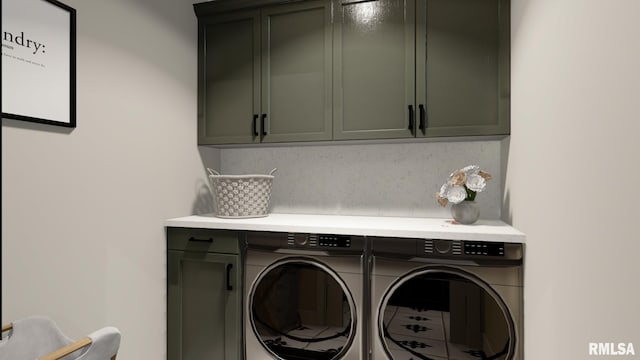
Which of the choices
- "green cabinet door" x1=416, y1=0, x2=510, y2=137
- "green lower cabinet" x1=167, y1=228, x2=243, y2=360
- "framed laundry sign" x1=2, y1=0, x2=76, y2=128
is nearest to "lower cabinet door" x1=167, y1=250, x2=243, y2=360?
"green lower cabinet" x1=167, y1=228, x2=243, y2=360

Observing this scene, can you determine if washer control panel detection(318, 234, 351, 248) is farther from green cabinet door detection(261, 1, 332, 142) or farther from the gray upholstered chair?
the gray upholstered chair

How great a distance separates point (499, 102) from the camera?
197 centimetres

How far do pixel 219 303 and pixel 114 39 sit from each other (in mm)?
1456

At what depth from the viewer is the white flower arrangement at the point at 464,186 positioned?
192 centimetres

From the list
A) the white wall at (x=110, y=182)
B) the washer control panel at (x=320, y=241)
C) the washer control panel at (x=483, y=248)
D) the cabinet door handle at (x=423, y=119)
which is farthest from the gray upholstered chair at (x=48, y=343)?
the cabinet door handle at (x=423, y=119)

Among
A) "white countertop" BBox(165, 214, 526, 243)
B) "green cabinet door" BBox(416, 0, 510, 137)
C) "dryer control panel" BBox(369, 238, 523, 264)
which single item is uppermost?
"green cabinet door" BBox(416, 0, 510, 137)

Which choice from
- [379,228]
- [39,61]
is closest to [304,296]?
[379,228]

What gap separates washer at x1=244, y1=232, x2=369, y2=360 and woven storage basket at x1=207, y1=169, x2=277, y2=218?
225 mm

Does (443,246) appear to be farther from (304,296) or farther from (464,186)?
(304,296)

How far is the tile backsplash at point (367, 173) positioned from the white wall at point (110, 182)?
1.90ft

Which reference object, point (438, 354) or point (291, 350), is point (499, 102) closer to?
point (438, 354)

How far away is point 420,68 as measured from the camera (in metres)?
2.07

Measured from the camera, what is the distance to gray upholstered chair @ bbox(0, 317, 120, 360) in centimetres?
124

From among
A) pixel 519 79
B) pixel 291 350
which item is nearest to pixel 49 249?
pixel 291 350
